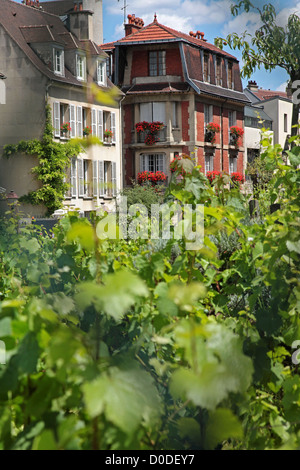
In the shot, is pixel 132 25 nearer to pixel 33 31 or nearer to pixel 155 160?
pixel 155 160

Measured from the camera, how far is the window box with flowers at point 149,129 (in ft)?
57.7

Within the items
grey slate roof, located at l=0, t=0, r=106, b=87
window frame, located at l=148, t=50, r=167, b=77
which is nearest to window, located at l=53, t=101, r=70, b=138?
grey slate roof, located at l=0, t=0, r=106, b=87

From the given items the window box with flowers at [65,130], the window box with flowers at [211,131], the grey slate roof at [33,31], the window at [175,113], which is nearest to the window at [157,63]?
the window at [175,113]

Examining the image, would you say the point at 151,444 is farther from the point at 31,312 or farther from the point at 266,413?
the point at 266,413

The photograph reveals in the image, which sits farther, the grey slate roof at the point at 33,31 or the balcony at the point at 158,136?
the balcony at the point at 158,136

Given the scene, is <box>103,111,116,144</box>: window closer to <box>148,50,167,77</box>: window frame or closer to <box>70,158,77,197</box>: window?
<box>148,50,167,77</box>: window frame

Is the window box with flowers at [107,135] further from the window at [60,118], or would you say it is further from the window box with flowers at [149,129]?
the window at [60,118]

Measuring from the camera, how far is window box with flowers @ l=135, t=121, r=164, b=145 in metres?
17.6

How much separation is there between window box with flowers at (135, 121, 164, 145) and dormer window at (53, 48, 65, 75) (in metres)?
2.92

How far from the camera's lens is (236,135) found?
67.3 ft

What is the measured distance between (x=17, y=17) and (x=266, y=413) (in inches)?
640

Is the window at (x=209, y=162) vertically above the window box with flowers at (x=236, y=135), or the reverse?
the window box with flowers at (x=236, y=135)

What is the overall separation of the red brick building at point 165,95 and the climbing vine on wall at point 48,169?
12.9 ft
